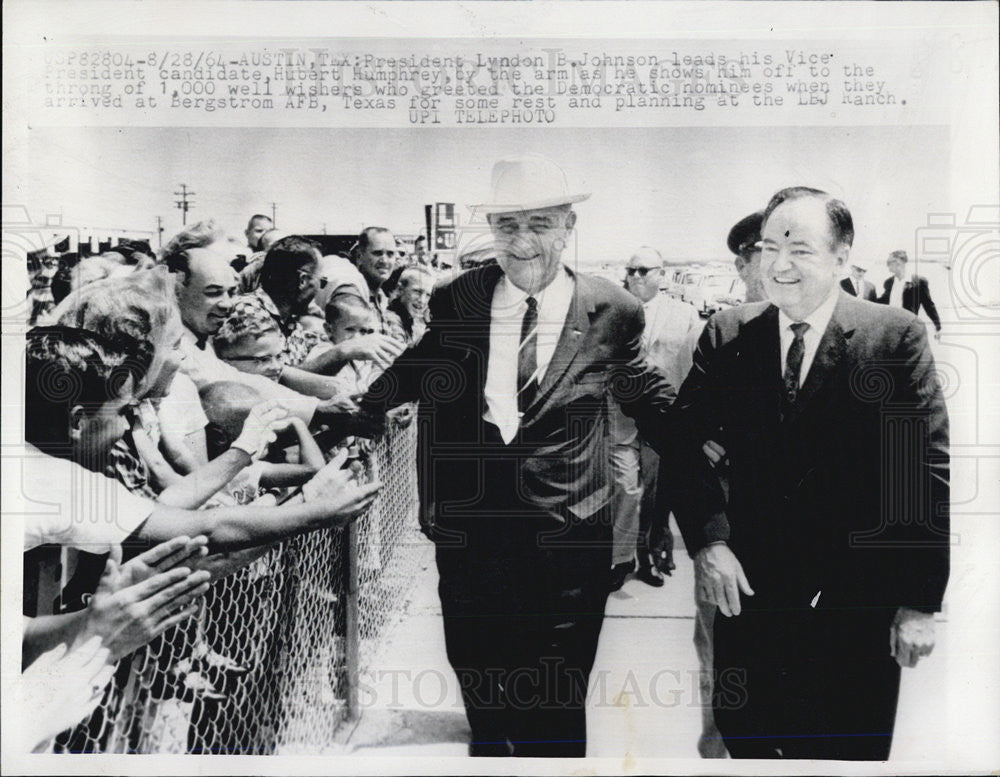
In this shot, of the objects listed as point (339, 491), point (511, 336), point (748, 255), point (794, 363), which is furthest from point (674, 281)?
point (339, 491)

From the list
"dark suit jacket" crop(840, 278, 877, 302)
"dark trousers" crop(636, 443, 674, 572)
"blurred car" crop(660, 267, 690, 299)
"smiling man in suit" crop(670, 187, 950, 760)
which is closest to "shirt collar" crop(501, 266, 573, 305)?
"blurred car" crop(660, 267, 690, 299)

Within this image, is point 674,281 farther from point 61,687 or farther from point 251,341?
point 61,687

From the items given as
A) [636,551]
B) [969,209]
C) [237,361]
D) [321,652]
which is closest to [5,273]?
[237,361]

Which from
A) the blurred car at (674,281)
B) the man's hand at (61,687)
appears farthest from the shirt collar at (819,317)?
the man's hand at (61,687)

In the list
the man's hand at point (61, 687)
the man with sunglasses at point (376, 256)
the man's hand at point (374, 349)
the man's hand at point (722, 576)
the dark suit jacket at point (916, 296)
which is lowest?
the man's hand at point (61, 687)

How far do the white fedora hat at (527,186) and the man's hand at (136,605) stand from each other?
1.83m

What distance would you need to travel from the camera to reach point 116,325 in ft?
10.1

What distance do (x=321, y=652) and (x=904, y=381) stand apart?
251cm

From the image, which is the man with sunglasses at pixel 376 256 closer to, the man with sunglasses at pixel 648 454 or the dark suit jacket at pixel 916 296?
the man with sunglasses at pixel 648 454

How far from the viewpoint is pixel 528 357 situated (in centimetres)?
307

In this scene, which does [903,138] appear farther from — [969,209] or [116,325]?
[116,325]

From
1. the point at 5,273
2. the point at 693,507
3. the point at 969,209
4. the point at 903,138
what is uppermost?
the point at 903,138

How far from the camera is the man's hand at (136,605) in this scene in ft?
9.94

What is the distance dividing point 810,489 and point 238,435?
2.22m
